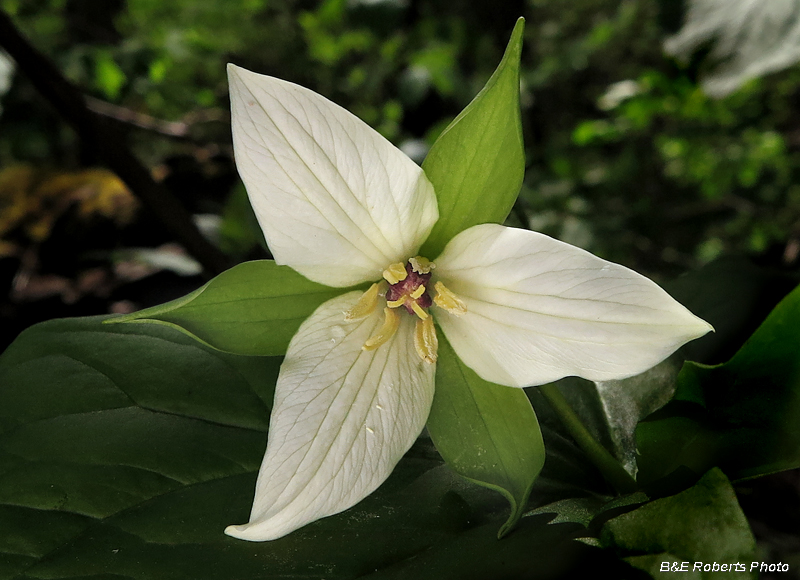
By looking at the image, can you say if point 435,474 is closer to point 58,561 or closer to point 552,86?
point 58,561

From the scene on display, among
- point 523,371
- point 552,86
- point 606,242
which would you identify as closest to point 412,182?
point 523,371

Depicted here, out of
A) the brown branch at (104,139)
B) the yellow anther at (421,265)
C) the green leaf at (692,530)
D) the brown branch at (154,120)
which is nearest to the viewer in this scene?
the green leaf at (692,530)

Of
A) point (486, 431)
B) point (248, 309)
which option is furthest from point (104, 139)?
point (486, 431)

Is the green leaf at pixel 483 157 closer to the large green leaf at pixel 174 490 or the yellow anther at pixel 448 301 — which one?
the yellow anther at pixel 448 301

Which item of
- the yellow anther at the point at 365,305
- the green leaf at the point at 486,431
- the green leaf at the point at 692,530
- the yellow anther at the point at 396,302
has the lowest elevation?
the green leaf at the point at 692,530

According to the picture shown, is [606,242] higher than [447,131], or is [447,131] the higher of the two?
[447,131]

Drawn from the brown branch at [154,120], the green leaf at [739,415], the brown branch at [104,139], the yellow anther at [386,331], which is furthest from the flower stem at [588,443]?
the brown branch at [154,120]
